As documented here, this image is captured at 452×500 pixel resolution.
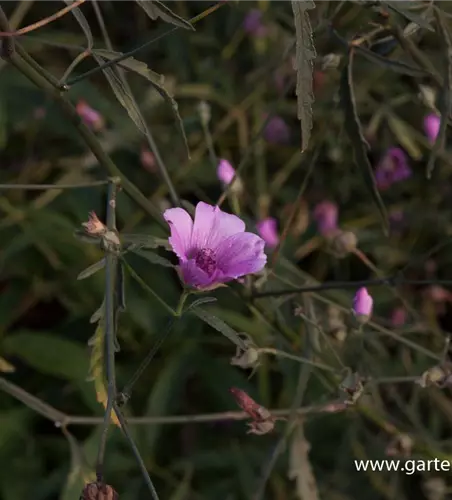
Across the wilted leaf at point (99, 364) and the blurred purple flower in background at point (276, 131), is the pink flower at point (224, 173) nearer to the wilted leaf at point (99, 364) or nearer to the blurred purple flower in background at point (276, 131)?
the wilted leaf at point (99, 364)

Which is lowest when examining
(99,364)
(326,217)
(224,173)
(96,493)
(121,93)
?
(96,493)

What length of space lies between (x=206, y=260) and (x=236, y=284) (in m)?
0.21

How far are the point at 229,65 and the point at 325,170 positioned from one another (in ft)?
1.06

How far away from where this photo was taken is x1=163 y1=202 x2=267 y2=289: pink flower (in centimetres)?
73

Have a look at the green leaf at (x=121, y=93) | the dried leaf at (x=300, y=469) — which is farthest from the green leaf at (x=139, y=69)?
the dried leaf at (x=300, y=469)

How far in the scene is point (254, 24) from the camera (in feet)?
4.81

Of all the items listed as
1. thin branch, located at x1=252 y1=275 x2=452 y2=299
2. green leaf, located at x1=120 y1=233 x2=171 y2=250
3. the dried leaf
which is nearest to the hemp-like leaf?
green leaf, located at x1=120 y1=233 x2=171 y2=250

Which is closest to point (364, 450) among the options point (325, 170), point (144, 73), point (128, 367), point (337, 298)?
point (337, 298)

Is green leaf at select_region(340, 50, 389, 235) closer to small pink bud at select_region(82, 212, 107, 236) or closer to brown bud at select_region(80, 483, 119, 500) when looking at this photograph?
small pink bud at select_region(82, 212, 107, 236)

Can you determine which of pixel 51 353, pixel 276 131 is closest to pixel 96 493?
pixel 51 353

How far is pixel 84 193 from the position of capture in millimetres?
1337

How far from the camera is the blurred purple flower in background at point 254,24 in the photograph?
4.75 ft

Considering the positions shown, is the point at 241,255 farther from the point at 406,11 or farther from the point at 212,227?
the point at 406,11

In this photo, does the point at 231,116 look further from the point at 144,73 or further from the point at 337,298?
the point at 144,73
